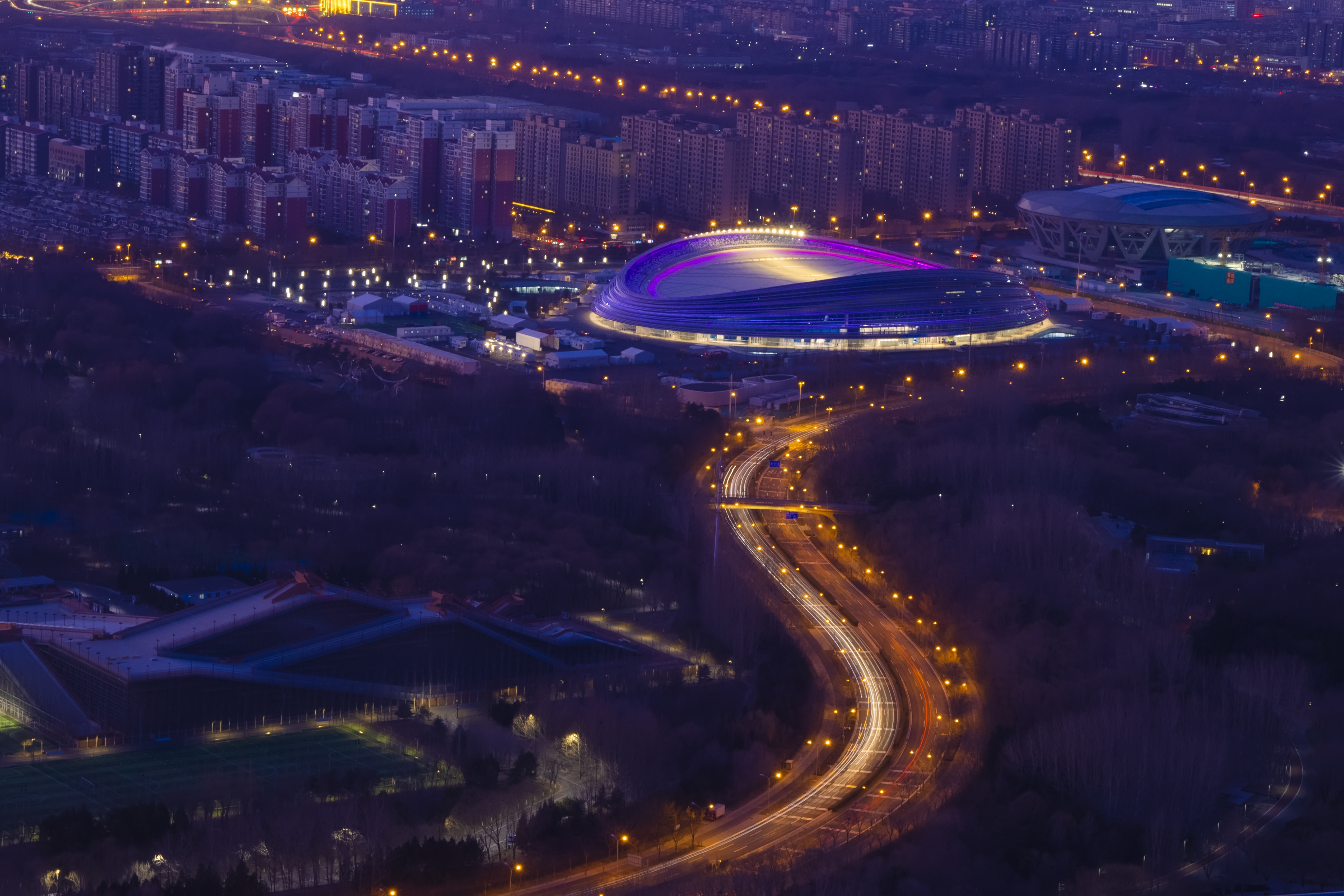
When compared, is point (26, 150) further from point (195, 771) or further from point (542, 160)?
point (195, 771)

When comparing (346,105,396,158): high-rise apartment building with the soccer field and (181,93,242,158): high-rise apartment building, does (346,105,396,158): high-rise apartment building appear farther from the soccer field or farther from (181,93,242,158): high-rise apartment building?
the soccer field

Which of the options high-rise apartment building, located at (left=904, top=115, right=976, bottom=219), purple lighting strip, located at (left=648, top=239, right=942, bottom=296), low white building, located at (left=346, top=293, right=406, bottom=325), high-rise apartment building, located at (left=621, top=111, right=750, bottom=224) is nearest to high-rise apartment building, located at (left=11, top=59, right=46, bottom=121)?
high-rise apartment building, located at (left=621, top=111, right=750, bottom=224)

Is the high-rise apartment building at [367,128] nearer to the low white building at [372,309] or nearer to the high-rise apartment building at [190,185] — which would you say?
the high-rise apartment building at [190,185]

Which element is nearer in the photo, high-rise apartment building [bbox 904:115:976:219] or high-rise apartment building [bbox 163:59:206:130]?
high-rise apartment building [bbox 904:115:976:219]

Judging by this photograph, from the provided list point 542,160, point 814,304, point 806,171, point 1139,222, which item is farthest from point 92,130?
point 1139,222

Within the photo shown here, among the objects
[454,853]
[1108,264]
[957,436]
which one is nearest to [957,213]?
[1108,264]

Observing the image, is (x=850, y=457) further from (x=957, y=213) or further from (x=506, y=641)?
(x=957, y=213)
